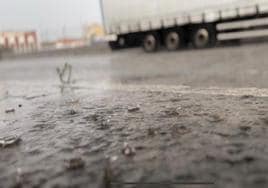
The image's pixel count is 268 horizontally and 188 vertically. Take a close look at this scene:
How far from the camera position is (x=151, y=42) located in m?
15.3

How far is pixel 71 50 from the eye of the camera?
2117cm

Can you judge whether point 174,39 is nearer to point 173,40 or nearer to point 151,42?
point 173,40

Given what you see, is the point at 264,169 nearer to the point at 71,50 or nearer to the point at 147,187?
the point at 147,187

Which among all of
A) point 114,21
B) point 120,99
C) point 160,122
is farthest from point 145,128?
point 114,21

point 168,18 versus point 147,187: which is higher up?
point 168,18

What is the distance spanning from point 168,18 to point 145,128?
12.6m

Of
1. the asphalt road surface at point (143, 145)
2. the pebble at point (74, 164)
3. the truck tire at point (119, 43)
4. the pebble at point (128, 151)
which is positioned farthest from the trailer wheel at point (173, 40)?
the pebble at point (74, 164)

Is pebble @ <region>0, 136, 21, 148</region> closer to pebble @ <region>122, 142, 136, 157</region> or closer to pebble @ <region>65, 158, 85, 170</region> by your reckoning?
pebble @ <region>65, 158, 85, 170</region>

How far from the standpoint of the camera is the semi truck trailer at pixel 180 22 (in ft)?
41.3

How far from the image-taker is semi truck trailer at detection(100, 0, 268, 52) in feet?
41.3

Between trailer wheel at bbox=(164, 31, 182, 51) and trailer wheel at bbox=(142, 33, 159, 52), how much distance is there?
19.6 inches

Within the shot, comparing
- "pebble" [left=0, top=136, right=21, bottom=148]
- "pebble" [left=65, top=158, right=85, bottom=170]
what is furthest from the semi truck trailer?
"pebble" [left=65, top=158, right=85, bottom=170]

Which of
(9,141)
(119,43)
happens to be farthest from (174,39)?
(9,141)

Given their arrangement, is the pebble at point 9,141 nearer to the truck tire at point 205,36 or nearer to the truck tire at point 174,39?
the truck tire at point 205,36
